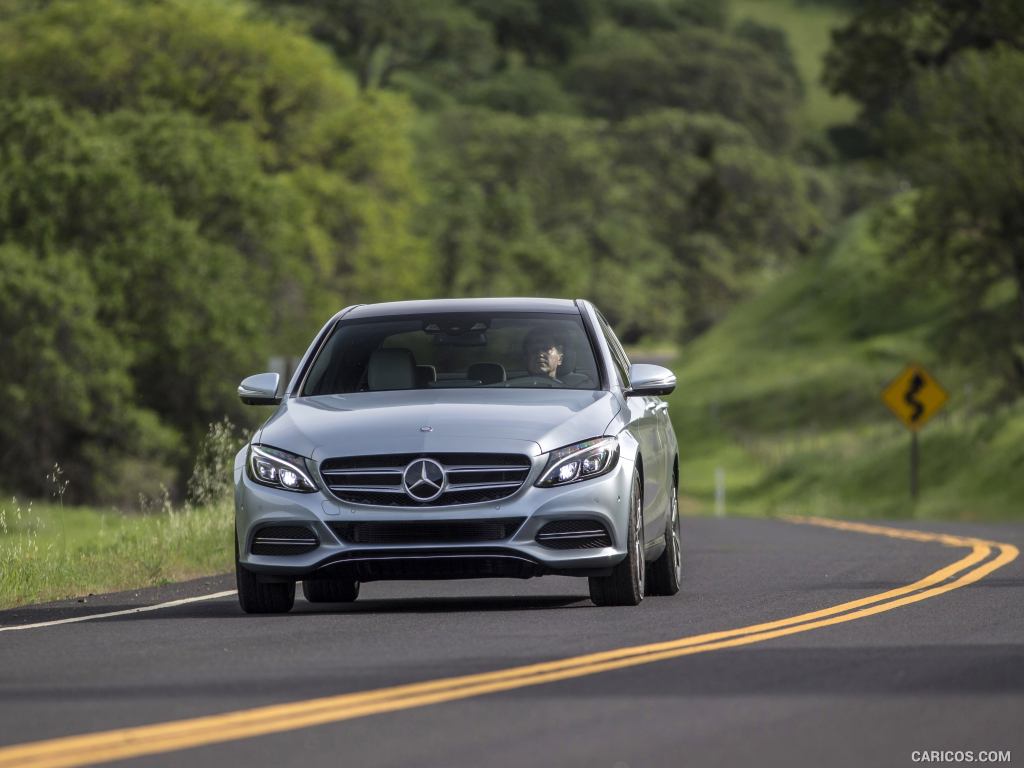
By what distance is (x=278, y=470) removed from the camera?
40.1ft

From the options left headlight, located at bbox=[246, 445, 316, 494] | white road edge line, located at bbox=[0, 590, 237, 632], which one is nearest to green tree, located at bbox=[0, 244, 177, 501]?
white road edge line, located at bbox=[0, 590, 237, 632]

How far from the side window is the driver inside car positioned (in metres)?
0.32

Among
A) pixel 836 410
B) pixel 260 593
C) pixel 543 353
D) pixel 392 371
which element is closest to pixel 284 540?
pixel 260 593

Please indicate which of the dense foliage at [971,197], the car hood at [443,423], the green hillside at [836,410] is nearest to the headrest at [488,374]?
the car hood at [443,423]

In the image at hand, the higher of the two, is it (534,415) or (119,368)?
(534,415)

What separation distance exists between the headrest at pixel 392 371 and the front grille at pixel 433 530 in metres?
1.30

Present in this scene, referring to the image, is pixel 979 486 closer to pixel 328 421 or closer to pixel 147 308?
pixel 147 308

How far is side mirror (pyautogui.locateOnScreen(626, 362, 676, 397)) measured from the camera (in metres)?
12.9

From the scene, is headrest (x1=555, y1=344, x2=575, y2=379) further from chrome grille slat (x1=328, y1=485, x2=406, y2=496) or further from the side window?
chrome grille slat (x1=328, y1=485, x2=406, y2=496)

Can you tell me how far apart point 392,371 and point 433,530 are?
4.75 feet

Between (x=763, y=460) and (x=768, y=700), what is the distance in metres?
62.0

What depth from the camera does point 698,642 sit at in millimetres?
10375

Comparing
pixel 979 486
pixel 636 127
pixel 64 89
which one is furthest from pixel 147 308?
pixel 636 127

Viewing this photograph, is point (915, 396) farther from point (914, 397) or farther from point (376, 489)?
point (376, 489)
